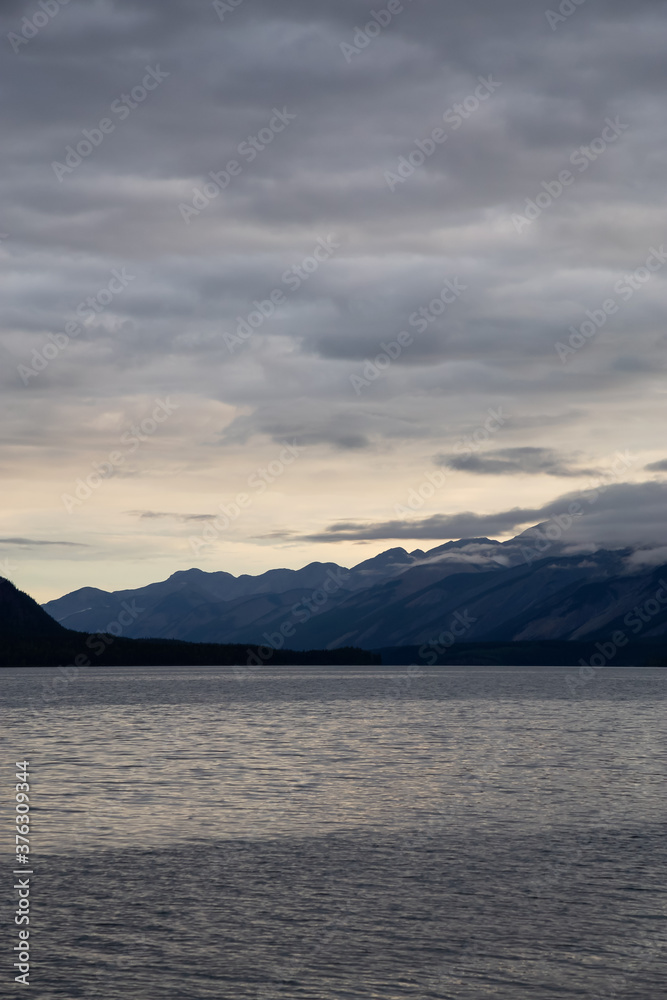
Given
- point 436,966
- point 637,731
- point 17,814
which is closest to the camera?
point 436,966

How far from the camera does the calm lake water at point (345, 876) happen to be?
30.8 meters

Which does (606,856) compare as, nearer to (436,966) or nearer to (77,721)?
(436,966)

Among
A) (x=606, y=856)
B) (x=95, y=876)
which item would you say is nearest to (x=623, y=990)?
(x=606, y=856)

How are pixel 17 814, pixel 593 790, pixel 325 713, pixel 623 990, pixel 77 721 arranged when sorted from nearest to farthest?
1. pixel 623 990
2. pixel 17 814
3. pixel 593 790
4. pixel 77 721
5. pixel 325 713

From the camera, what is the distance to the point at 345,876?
144 feet

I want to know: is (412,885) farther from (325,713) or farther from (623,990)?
(325,713)

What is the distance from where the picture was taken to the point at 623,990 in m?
29.4

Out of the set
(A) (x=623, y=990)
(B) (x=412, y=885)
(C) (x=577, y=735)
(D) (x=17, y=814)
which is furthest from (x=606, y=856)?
(C) (x=577, y=735)

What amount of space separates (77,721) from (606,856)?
11095cm

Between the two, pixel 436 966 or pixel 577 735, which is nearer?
pixel 436 966

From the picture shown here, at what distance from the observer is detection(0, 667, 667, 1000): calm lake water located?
30750 mm

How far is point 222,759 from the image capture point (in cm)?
9231

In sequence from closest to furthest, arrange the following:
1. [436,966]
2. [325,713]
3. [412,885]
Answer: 1. [436,966]
2. [412,885]
3. [325,713]

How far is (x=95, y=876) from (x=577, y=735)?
3594 inches
